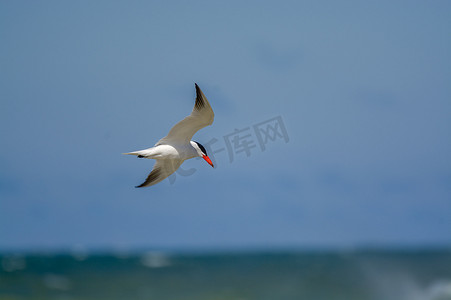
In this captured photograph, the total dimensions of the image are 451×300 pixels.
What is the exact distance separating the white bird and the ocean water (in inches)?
930

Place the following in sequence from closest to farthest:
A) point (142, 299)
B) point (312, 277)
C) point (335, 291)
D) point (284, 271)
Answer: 1. point (142, 299)
2. point (335, 291)
3. point (312, 277)
4. point (284, 271)

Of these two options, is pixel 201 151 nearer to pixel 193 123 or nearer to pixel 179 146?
pixel 179 146

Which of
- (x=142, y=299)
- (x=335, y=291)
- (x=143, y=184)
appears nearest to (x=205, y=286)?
(x=142, y=299)

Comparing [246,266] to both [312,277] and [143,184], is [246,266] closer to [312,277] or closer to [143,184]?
[312,277]

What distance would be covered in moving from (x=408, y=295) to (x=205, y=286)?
1329 cm

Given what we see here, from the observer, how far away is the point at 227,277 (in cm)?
4412

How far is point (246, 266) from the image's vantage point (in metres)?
50.5

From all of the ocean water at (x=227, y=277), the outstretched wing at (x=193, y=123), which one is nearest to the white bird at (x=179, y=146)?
the outstretched wing at (x=193, y=123)

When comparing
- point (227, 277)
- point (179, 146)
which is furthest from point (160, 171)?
point (227, 277)

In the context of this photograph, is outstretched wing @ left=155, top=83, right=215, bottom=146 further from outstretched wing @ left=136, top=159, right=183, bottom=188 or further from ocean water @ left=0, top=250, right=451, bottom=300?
ocean water @ left=0, top=250, right=451, bottom=300

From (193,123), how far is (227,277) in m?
33.6

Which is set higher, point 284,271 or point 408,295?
point 284,271

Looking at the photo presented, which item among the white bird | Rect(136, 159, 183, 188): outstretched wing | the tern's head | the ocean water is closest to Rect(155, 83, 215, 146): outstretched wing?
the white bird

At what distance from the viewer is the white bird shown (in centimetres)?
1167
